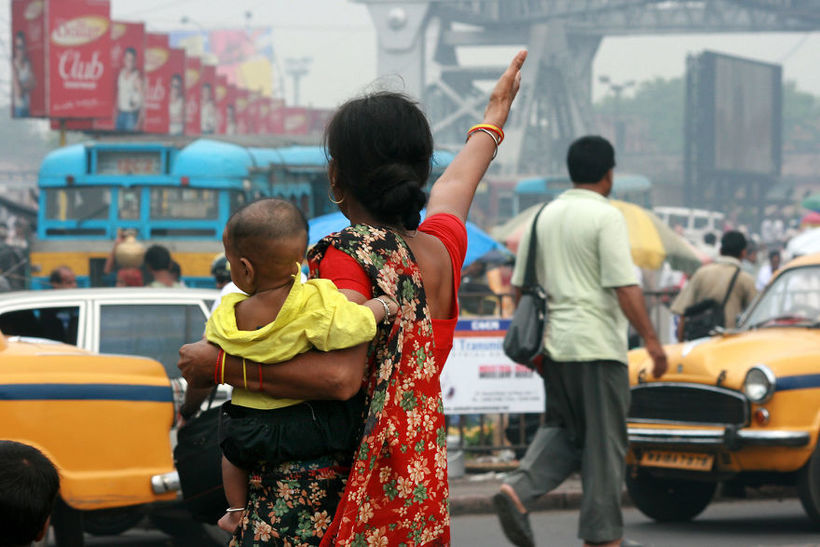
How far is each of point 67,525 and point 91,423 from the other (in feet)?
1.82

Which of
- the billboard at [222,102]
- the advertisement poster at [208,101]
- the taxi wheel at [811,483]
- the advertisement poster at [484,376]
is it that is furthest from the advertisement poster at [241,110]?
the taxi wheel at [811,483]

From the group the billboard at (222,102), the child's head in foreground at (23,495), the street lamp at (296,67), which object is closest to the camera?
the child's head in foreground at (23,495)

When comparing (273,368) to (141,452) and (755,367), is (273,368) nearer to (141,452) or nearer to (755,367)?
(141,452)

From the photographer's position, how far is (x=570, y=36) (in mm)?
109938

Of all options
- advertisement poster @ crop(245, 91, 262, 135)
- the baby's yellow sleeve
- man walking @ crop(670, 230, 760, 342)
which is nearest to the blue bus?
man walking @ crop(670, 230, 760, 342)

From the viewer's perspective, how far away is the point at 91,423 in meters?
5.71

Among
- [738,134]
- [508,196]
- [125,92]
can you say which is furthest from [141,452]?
[738,134]

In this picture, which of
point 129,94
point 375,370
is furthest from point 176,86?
point 375,370

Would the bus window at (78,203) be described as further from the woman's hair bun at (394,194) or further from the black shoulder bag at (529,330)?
the woman's hair bun at (394,194)

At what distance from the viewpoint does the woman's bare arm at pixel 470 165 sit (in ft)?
10.1

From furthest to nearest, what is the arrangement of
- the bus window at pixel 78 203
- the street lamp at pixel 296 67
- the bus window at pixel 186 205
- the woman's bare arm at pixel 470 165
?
the street lamp at pixel 296 67, the bus window at pixel 78 203, the bus window at pixel 186 205, the woman's bare arm at pixel 470 165

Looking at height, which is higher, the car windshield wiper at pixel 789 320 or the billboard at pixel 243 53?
the billboard at pixel 243 53

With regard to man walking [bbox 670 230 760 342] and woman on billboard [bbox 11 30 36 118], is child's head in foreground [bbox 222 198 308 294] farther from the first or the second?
woman on billboard [bbox 11 30 36 118]

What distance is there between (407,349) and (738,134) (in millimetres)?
88522
